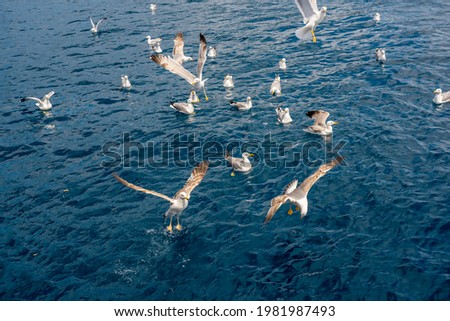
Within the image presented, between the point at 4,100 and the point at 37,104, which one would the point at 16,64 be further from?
the point at 37,104

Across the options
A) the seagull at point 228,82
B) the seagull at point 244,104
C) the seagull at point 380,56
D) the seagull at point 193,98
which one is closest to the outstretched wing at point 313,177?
the seagull at point 244,104

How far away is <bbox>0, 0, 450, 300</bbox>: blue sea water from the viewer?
13.8 m

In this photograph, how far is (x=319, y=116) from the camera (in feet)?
67.7

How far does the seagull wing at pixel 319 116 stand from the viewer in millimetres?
20377

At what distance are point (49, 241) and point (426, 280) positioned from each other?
12663 mm

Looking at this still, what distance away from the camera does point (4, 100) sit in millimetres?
28469

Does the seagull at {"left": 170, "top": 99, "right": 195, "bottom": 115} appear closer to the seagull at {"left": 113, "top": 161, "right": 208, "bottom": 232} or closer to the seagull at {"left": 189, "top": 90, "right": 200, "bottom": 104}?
the seagull at {"left": 189, "top": 90, "right": 200, "bottom": 104}

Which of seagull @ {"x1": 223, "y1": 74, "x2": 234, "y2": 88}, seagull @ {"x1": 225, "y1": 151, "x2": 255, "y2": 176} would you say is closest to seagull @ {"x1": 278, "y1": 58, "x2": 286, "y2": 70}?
seagull @ {"x1": 223, "y1": 74, "x2": 234, "y2": 88}

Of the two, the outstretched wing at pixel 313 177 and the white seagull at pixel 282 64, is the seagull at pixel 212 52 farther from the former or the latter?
the outstretched wing at pixel 313 177

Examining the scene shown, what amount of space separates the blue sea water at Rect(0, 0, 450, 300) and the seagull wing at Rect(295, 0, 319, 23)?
5.12 meters

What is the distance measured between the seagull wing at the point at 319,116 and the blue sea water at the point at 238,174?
0.95m
